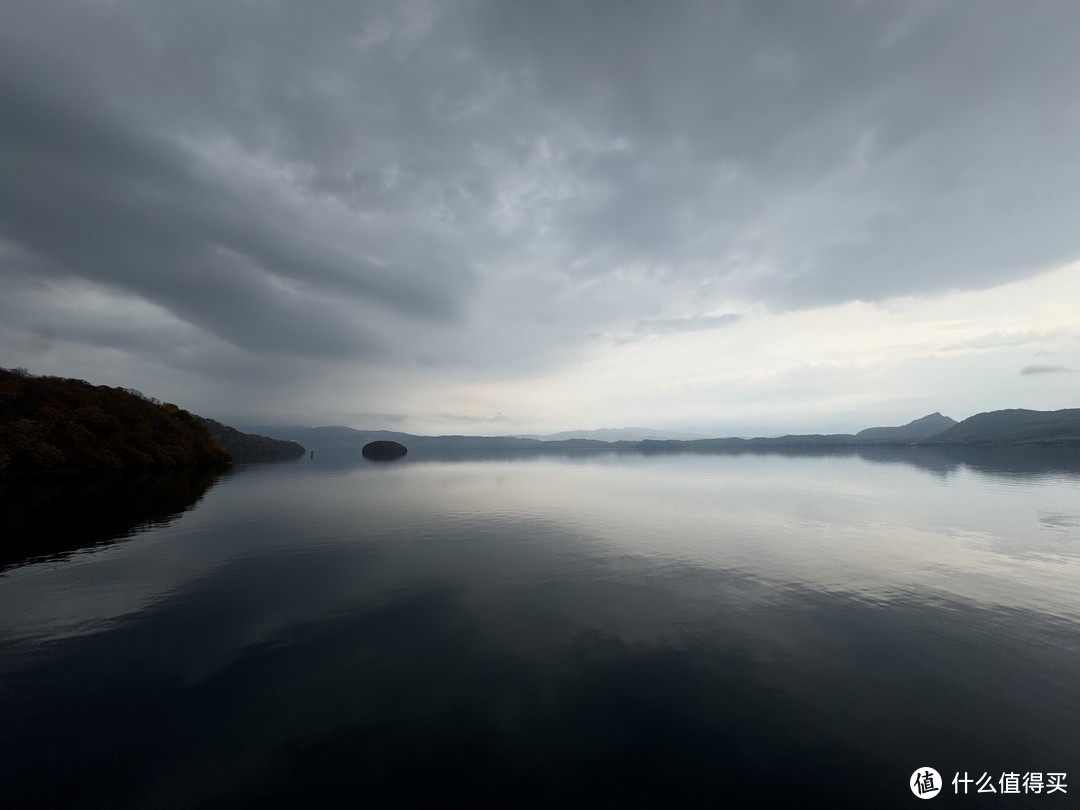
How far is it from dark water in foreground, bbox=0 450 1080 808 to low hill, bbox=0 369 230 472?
219ft

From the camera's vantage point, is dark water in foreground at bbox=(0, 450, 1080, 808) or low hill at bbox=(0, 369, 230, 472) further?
low hill at bbox=(0, 369, 230, 472)

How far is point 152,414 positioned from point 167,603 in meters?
125

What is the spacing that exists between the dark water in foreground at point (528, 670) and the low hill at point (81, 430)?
219 ft

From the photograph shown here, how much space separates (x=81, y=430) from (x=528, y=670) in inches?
4899

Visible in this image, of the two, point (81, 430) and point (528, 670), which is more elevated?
point (81, 430)

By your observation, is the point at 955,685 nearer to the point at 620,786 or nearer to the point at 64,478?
the point at 620,786

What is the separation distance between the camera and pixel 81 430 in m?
87.7

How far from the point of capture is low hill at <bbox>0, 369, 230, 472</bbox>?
77500 mm

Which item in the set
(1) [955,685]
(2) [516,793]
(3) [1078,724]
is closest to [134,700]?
(2) [516,793]

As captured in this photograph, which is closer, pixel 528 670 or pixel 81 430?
pixel 528 670

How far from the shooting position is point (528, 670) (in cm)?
1672

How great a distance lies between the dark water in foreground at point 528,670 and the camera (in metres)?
11.3

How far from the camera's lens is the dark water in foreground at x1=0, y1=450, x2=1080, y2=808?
11.3 m

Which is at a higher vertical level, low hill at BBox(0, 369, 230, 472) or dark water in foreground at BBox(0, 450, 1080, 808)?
low hill at BBox(0, 369, 230, 472)
